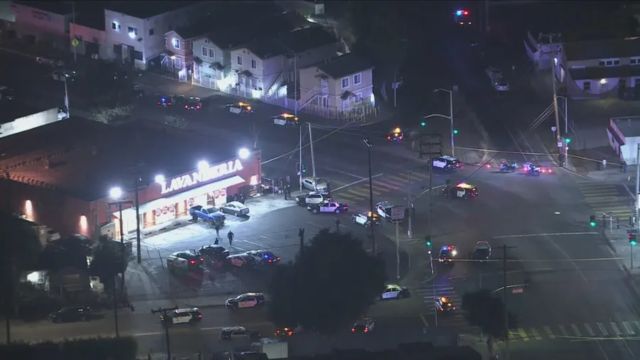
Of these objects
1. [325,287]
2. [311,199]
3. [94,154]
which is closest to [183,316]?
[325,287]

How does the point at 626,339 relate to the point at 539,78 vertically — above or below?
below

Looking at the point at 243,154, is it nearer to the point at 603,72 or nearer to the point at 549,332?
the point at 549,332

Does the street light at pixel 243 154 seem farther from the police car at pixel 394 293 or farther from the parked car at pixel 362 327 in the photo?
the parked car at pixel 362 327

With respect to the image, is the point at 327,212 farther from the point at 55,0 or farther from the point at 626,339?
the point at 55,0

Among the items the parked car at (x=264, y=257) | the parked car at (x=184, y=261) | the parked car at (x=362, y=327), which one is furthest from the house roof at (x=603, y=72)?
the parked car at (x=362, y=327)

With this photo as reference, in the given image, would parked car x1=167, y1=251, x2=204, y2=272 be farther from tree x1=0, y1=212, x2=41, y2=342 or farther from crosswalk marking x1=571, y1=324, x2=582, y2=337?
crosswalk marking x1=571, y1=324, x2=582, y2=337

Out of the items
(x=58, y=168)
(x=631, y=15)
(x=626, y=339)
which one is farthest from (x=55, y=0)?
(x=626, y=339)

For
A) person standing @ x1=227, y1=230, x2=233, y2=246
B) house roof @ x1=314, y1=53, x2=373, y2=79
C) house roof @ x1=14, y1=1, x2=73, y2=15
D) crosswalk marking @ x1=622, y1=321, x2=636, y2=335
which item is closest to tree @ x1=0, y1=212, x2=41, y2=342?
person standing @ x1=227, y1=230, x2=233, y2=246
